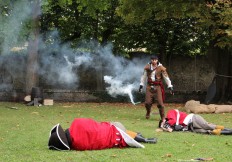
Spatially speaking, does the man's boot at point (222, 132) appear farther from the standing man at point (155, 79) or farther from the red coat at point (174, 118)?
the standing man at point (155, 79)

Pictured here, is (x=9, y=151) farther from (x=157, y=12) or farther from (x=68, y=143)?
(x=157, y=12)

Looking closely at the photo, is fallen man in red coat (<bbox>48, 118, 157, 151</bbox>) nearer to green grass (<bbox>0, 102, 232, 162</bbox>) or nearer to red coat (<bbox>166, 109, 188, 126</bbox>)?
green grass (<bbox>0, 102, 232, 162</bbox>)

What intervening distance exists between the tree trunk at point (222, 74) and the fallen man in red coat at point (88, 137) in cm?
1340

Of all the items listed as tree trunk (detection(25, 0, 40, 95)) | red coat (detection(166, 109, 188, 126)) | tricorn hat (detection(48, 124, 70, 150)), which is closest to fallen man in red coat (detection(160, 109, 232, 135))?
red coat (detection(166, 109, 188, 126))

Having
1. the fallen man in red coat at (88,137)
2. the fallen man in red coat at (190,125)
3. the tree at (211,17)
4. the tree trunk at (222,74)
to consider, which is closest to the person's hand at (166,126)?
the fallen man in red coat at (190,125)

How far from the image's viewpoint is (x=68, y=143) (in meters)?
7.95

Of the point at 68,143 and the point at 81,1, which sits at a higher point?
the point at 81,1

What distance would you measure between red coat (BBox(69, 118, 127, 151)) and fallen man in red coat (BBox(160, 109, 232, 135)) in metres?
2.77

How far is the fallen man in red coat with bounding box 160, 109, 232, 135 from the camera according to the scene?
10.1 m

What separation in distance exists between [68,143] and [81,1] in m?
12.9

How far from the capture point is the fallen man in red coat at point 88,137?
7.87 meters

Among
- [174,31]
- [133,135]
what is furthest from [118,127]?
[174,31]

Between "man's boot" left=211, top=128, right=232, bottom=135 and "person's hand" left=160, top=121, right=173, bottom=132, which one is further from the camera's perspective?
"person's hand" left=160, top=121, right=173, bottom=132

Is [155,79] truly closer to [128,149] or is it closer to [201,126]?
[201,126]
